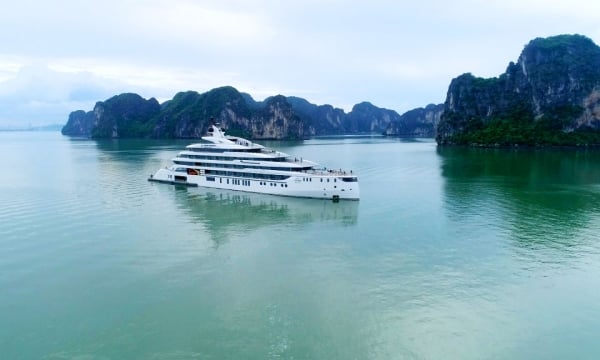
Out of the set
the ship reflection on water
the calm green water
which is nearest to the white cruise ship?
the ship reflection on water

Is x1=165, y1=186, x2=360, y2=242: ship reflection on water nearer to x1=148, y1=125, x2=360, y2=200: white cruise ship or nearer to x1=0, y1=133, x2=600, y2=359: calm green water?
x1=0, y1=133, x2=600, y2=359: calm green water

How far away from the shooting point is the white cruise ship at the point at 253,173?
174 ft

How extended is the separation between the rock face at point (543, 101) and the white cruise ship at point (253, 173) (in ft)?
422

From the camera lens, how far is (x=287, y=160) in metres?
58.2

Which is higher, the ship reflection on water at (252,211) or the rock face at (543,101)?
the rock face at (543,101)

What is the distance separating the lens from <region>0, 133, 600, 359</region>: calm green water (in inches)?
814

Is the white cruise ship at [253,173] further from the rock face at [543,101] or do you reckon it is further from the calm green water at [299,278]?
the rock face at [543,101]

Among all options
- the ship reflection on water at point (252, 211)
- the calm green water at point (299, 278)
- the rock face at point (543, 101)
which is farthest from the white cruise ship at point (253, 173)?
the rock face at point (543, 101)

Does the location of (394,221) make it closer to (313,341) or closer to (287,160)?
(287,160)

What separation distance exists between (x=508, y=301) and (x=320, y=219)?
22.5 meters

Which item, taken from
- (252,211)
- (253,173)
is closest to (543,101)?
(253,173)

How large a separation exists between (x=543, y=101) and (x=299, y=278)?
180307 millimetres

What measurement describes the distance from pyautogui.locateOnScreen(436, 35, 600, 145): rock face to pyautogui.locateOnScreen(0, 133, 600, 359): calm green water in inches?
4861

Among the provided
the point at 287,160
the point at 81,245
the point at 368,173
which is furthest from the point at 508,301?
the point at 368,173
